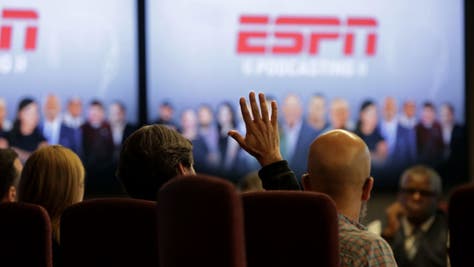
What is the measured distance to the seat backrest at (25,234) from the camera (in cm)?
252

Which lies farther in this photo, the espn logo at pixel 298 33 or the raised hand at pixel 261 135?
the espn logo at pixel 298 33

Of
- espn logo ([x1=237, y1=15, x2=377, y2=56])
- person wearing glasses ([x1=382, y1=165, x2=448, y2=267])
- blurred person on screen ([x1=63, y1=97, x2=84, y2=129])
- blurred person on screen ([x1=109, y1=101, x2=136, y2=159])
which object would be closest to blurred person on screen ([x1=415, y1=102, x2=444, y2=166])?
person wearing glasses ([x1=382, y1=165, x2=448, y2=267])

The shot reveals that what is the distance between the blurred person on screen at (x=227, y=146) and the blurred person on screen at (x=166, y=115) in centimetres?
27

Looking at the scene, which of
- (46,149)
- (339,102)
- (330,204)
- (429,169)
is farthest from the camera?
(339,102)

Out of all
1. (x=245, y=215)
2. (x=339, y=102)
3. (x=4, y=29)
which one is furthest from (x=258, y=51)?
(x=245, y=215)

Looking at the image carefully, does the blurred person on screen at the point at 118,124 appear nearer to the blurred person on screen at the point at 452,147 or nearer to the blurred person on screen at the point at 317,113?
the blurred person on screen at the point at 317,113

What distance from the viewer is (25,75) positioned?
5727 millimetres

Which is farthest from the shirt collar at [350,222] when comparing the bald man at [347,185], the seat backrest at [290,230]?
the seat backrest at [290,230]

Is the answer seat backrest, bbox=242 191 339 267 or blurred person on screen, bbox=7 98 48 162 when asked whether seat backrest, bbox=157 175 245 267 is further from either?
blurred person on screen, bbox=7 98 48 162

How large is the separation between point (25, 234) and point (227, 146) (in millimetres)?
3394

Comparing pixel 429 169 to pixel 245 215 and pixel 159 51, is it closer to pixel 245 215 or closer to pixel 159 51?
pixel 159 51

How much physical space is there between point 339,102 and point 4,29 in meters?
2.06

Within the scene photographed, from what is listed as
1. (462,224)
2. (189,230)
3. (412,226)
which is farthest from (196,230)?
(412,226)

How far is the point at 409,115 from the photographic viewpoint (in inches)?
237
